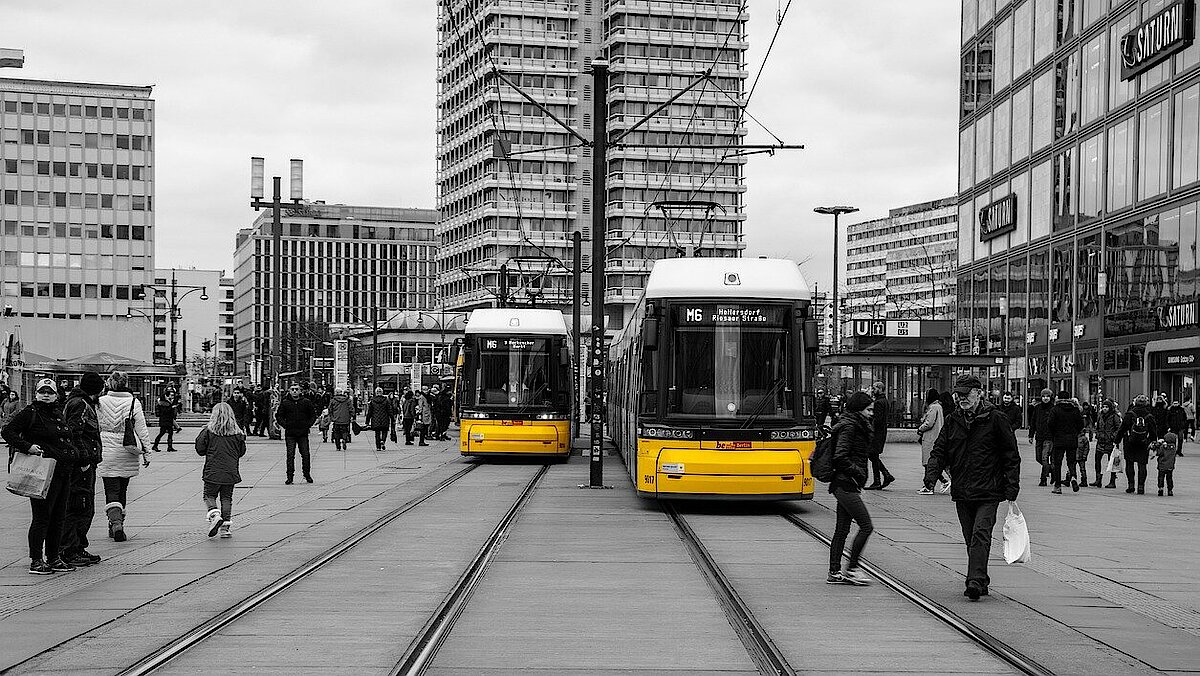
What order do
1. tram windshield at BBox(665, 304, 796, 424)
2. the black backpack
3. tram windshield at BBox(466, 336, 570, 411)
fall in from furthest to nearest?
tram windshield at BBox(466, 336, 570, 411) → tram windshield at BBox(665, 304, 796, 424) → the black backpack

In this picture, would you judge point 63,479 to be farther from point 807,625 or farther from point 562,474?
point 562,474

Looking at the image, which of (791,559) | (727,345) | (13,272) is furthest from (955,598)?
(13,272)

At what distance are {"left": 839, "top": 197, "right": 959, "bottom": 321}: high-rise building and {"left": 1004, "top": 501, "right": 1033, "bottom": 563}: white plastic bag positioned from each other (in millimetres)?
152850

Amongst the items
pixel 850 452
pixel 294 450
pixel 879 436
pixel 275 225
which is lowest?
pixel 294 450

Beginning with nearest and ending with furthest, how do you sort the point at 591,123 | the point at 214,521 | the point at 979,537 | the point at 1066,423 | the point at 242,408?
the point at 979,537
the point at 214,521
the point at 1066,423
the point at 242,408
the point at 591,123

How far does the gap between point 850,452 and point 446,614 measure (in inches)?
148

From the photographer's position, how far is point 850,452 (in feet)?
39.4

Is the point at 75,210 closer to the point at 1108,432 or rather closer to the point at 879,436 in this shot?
the point at 879,436

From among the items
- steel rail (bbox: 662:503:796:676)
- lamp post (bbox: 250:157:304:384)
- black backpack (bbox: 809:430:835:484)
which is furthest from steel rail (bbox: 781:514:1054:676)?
lamp post (bbox: 250:157:304:384)

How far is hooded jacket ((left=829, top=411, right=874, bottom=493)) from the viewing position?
12.0 m

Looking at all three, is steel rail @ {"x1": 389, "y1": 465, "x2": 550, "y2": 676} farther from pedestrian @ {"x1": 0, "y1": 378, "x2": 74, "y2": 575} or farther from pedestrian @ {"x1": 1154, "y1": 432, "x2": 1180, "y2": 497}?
pedestrian @ {"x1": 1154, "y1": 432, "x2": 1180, "y2": 497}

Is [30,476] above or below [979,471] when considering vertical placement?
below

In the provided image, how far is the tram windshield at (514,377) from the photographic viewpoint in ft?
99.4

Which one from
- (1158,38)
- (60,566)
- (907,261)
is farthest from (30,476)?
(907,261)
